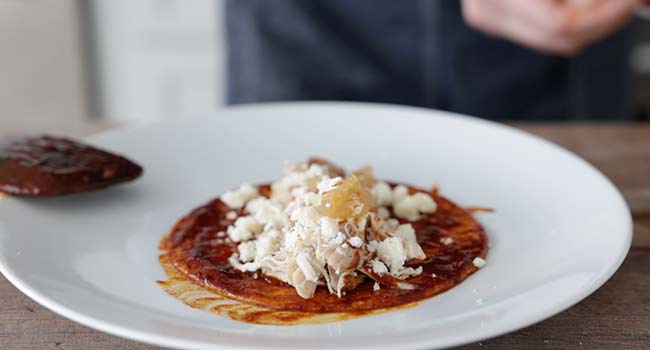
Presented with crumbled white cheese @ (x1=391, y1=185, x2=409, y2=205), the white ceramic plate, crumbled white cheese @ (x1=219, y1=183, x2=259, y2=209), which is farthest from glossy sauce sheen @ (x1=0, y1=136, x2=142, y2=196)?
crumbled white cheese @ (x1=391, y1=185, x2=409, y2=205)

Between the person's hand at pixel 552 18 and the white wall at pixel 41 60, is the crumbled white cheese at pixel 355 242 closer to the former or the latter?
the person's hand at pixel 552 18

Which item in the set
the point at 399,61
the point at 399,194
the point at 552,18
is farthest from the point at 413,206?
the point at 399,61

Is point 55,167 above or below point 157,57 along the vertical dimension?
above

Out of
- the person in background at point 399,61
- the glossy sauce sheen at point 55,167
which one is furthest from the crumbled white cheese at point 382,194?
the person in background at point 399,61

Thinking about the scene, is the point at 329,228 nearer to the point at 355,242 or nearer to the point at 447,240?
the point at 355,242

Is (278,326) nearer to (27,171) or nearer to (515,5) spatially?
(27,171)

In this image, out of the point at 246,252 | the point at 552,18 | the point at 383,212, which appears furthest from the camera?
the point at 552,18
